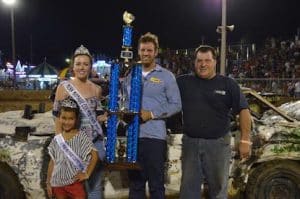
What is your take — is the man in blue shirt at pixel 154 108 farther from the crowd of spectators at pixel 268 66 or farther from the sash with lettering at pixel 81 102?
the crowd of spectators at pixel 268 66

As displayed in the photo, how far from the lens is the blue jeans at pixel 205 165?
14.4ft

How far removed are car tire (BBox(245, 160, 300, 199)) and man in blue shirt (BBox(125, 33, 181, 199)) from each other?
1565 millimetres

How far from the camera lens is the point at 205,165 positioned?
4.43m

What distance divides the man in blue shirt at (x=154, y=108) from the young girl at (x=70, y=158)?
0.49 metres

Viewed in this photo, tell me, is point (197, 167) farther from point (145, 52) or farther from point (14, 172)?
point (14, 172)

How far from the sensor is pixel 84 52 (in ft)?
13.9

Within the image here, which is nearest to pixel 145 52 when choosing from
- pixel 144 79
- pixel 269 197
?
pixel 144 79

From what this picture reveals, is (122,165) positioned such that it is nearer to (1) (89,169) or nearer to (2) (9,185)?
(1) (89,169)

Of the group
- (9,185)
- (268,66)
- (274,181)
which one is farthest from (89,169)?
(268,66)

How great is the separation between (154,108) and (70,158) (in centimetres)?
83

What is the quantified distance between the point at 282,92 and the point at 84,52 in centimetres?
1452

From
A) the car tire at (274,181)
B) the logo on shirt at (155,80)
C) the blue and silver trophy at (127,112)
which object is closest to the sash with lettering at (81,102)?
the blue and silver trophy at (127,112)

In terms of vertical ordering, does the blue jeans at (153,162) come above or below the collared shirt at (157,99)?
below

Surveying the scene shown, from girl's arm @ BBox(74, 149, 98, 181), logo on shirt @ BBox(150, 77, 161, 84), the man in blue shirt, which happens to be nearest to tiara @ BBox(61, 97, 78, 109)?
girl's arm @ BBox(74, 149, 98, 181)
